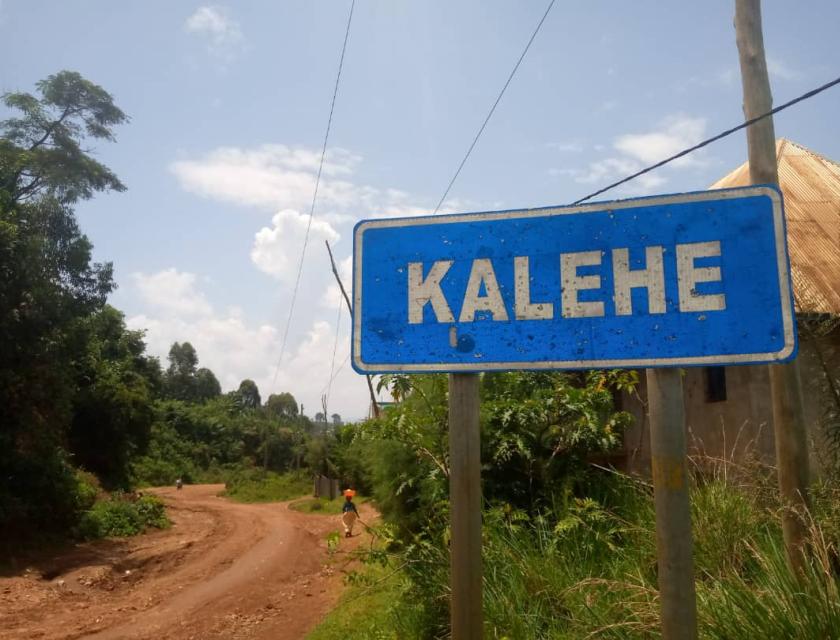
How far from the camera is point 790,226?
9.10 metres

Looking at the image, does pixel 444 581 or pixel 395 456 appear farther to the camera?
pixel 395 456

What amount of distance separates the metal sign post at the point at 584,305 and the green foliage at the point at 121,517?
18228 mm

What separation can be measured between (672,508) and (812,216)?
9.10 metres

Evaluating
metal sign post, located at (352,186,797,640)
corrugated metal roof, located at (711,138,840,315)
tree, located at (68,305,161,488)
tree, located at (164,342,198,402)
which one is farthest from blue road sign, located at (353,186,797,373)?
tree, located at (164,342,198,402)

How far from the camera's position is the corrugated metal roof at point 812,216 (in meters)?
8.02

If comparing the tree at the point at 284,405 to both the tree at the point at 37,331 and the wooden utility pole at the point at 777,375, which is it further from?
the wooden utility pole at the point at 777,375

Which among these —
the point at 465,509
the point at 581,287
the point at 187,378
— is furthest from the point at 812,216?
the point at 187,378

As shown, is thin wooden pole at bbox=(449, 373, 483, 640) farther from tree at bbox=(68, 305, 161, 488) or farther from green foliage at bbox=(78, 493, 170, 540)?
tree at bbox=(68, 305, 161, 488)

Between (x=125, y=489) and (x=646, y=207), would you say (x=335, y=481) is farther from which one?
(x=646, y=207)

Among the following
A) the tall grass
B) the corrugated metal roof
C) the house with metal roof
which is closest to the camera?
the tall grass

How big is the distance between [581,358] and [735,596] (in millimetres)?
1683

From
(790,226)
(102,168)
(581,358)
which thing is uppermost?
(102,168)

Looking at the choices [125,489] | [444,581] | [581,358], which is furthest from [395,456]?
[125,489]

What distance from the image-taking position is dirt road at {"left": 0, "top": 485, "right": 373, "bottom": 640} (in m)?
9.45
